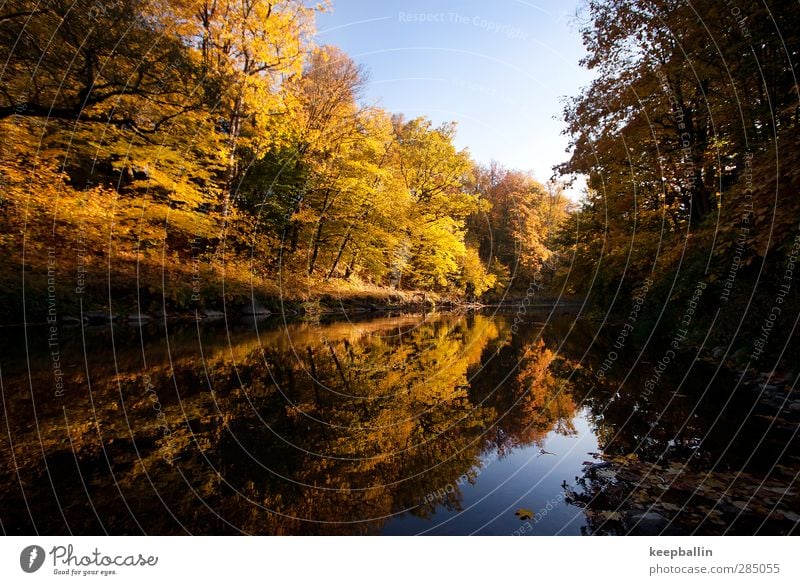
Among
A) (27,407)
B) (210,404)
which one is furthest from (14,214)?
(210,404)

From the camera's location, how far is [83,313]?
1381cm

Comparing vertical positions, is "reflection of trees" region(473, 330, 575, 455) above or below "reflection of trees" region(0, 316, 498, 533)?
above

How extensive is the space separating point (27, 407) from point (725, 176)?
16.7 metres

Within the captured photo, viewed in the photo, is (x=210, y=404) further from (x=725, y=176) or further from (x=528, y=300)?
(x=528, y=300)

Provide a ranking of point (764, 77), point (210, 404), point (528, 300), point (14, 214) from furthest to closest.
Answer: point (528, 300) → point (14, 214) → point (764, 77) → point (210, 404)
